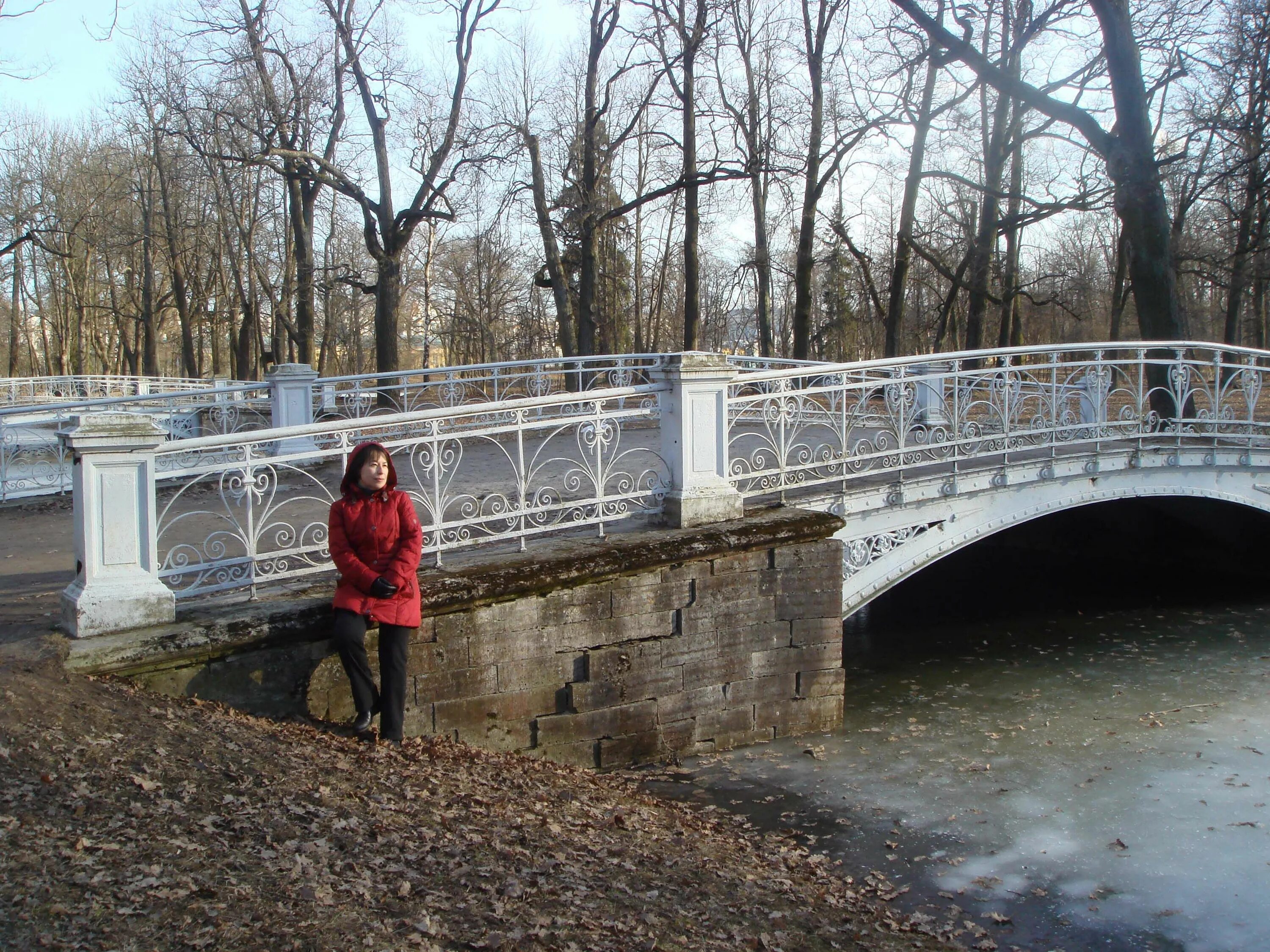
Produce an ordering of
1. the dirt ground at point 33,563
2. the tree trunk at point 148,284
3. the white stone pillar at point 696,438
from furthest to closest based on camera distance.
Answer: the tree trunk at point 148,284 → the white stone pillar at point 696,438 → the dirt ground at point 33,563

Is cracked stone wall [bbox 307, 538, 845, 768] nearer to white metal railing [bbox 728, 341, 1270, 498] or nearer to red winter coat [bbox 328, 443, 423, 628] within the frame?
red winter coat [bbox 328, 443, 423, 628]

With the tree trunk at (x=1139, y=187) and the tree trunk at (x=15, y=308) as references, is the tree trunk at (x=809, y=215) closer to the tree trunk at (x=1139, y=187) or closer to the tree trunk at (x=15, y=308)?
the tree trunk at (x=1139, y=187)

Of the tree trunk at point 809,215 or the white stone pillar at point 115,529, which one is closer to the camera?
the white stone pillar at point 115,529

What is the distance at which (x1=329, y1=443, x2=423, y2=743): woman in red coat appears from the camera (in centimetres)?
529

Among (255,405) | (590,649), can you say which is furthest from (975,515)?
(255,405)

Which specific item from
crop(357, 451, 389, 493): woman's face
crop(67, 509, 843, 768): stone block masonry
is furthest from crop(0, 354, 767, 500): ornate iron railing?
crop(357, 451, 389, 493): woman's face

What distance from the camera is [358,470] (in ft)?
17.4

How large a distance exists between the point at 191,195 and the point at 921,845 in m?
31.9

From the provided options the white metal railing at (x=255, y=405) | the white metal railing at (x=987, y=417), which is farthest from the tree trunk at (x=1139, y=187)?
the white metal railing at (x=255, y=405)

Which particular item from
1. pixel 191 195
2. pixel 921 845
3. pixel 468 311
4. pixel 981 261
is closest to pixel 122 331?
pixel 191 195

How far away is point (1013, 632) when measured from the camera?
11102mm

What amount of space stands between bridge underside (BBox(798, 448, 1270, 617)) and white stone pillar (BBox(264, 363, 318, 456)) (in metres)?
7.62

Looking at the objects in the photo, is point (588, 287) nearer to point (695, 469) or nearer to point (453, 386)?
point (453, 386)

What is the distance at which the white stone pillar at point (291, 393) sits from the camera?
12.9 m
